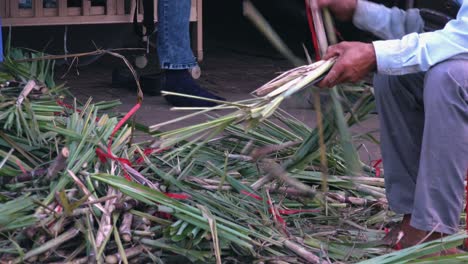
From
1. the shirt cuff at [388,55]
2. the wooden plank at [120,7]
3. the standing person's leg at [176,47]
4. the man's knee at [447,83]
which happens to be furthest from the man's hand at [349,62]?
the wooden plank at [120,7]

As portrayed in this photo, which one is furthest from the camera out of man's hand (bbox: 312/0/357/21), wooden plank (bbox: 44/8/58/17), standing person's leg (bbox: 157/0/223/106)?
wooden plank (bbox: 44/8/58/17)

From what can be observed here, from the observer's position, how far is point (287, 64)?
673 cm

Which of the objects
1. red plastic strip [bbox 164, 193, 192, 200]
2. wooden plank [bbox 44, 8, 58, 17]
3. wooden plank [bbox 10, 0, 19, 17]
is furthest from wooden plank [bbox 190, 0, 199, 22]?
red plastic strip [bbox 164, 193, 192, 200]

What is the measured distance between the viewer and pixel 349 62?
2.50m

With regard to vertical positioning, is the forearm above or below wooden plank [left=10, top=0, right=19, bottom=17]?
above

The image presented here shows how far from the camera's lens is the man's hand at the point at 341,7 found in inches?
109

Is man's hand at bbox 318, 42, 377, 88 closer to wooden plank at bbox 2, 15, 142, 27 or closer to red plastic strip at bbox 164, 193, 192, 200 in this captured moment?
red plastic strip at bbox 164, 193, 192, 200

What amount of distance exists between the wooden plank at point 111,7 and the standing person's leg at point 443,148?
3.33m

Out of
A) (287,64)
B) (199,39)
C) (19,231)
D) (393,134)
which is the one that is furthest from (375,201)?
(287,64)

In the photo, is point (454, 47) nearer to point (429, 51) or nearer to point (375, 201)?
point (429, 51)

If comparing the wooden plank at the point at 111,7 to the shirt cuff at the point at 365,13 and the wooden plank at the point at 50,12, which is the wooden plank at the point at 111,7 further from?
the shirt cuff at the point at 365,13

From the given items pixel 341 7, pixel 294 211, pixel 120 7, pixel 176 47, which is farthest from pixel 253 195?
pixel 120 7

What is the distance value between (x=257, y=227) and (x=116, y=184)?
0.45 meters

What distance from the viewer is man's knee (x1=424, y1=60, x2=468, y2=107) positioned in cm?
250
